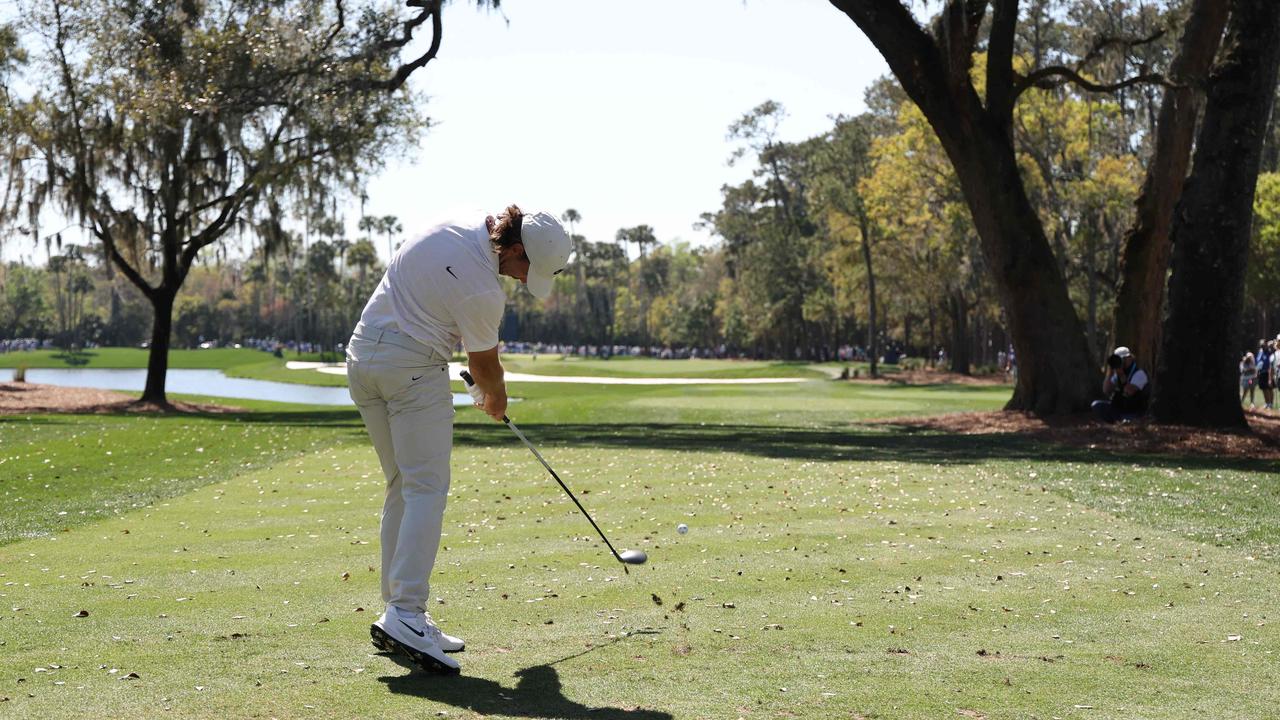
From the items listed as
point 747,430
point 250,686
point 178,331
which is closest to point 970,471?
point 747,430

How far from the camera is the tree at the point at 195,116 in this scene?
27.0 meters

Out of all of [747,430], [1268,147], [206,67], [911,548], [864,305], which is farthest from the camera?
[864,305]

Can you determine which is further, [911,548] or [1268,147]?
[1268,147]

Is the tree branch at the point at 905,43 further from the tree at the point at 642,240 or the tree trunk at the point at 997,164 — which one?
the tree at the point at 642,240

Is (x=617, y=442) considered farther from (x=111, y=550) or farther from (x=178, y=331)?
(x=178, y=331)

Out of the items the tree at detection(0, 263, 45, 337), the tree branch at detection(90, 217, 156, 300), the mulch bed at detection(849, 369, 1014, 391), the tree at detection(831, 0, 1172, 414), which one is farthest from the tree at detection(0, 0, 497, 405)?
the tree at detection(0, 263, 45, 337)

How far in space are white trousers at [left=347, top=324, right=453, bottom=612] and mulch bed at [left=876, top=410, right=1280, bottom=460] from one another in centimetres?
1430

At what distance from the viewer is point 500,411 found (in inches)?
Result: 243

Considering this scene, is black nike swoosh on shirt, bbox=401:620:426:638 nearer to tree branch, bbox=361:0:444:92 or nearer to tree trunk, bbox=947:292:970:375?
tree branch, bbox=361:0:444:92

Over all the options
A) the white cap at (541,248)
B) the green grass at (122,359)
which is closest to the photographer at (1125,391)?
the white cap at (541,248)

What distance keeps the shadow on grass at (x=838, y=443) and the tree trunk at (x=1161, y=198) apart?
5463 millimetres

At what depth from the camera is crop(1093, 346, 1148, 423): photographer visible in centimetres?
2173

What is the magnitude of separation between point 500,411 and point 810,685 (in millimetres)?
1922

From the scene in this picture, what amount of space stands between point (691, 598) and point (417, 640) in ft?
7.38
